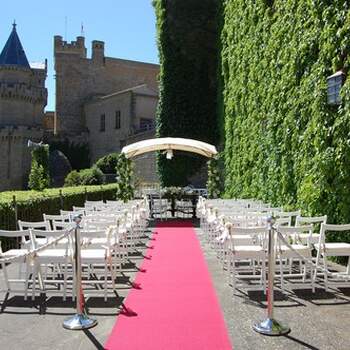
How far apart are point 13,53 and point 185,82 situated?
102 ft

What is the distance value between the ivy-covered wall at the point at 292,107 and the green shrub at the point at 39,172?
8543 millimetres

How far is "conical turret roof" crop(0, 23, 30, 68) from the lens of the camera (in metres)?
52.2

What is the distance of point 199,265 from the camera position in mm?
8891

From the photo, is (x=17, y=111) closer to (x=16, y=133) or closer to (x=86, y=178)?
(x=16, y=133)

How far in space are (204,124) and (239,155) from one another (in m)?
10.6

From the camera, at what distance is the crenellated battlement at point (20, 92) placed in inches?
1999

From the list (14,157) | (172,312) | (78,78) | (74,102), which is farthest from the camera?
(78,78)

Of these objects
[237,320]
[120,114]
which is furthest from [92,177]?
[237,320]

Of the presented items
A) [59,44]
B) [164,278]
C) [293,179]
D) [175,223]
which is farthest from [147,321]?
[59,44]

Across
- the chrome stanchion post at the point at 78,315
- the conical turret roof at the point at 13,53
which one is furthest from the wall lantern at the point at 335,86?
the conical turret roof at the point at 13,53

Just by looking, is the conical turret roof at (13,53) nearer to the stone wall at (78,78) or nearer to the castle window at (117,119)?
the stone wall at (78,78)

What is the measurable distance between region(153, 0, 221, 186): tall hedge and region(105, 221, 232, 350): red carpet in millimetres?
18753

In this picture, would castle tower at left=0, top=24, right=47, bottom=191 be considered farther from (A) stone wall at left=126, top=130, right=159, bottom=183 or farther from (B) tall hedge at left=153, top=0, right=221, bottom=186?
(B) tall hedge at left=153, top=0, right=221, bottom=186

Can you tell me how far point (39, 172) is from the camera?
872 inches
